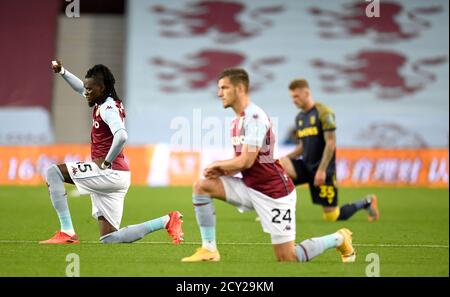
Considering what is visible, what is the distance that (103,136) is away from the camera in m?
9.58

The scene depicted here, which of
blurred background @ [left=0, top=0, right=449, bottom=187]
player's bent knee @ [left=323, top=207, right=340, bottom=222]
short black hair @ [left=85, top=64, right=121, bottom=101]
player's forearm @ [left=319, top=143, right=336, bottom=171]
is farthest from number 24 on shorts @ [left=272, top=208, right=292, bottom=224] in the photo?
blurred background @ [left=0, top=0, right=449, bottom=187]

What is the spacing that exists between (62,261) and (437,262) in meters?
3.44

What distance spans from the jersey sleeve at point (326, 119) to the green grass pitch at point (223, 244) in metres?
1.42

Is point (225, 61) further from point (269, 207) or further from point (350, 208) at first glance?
point (269, 207)

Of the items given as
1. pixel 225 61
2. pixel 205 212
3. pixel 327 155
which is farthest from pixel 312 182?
pixel 225 61

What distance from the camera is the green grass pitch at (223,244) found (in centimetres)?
770

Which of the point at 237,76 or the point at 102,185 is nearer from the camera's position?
the point at 237,76

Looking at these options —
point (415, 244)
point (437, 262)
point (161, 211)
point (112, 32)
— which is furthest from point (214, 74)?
point (437, 262)

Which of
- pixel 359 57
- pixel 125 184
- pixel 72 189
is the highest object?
pixel 359 57

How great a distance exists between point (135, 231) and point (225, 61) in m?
21.3

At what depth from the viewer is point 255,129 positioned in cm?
780

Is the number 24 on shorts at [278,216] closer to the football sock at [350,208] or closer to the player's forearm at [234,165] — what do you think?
the player's forearm at [234,165]

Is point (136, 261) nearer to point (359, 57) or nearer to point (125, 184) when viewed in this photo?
point (125, 184)

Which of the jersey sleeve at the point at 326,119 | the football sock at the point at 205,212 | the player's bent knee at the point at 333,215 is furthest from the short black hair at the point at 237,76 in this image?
the player's bent knee at the point at 333,215
